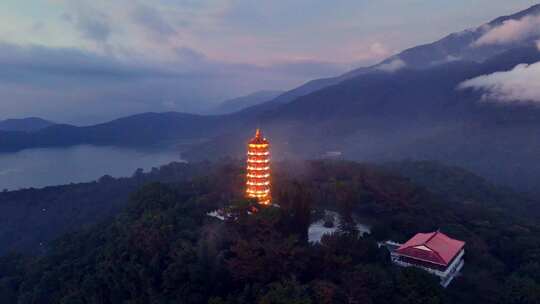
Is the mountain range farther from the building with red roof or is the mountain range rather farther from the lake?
the building with red roof

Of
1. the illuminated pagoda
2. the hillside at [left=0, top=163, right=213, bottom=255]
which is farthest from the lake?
the illuminated pagoda

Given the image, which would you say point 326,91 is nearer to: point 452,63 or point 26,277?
point 452,63

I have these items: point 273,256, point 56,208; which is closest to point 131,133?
point 56,208

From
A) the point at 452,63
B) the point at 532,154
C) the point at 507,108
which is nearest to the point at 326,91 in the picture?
the point at 452,63

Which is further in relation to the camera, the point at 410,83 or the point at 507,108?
the point at 410,83

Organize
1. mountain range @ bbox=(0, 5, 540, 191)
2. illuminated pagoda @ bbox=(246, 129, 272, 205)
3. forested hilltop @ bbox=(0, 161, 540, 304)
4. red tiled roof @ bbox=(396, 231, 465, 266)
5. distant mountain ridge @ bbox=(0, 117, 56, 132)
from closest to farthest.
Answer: forested hilltop @ bbox=(0, 161, 540, 304) < red tiled roof @ bbox=(396, 231, 465, 266) < illuminated pagoda @ bbox=(246, 129, 272, 205) < mountain range @ bbox=(0, 5, 540, 191) < distant mountain ridge @ bbox=(0, 117, 56, 132)

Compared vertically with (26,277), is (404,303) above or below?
above

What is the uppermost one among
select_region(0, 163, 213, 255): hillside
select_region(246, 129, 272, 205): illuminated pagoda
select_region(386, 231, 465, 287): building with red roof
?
select_region(246, 129, 272, 205): illuminated pagoda
